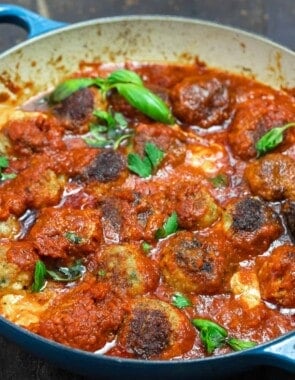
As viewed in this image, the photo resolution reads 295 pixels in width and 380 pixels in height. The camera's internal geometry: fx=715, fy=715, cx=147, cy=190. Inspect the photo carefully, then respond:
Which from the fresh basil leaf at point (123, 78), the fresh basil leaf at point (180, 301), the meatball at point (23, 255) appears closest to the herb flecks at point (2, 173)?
the meatball at point (23, 255)

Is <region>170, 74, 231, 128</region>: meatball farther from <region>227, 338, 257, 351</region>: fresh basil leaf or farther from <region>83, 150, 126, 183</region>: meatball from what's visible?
<region>227, 338, 257, 351</region>: fresh basil leaf

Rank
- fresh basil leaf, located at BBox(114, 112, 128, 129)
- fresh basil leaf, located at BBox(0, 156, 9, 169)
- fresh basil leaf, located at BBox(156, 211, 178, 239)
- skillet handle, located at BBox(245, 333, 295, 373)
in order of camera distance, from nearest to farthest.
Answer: skillet handle, located at BBox(245, 333, 295, 373), fresh basil leaf, located at BBox(156, 211, 178, 239), fresh basil leaf, located at BBox(0, 156, 9, 169), fresh basil leaf, located at BBox(114, 112, 128, 129)

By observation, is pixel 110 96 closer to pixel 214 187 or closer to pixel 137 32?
pixel 137 32

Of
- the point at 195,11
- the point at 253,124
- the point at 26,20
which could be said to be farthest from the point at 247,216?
Answer: the point at 195,11

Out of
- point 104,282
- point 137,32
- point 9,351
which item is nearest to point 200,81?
point 137,32

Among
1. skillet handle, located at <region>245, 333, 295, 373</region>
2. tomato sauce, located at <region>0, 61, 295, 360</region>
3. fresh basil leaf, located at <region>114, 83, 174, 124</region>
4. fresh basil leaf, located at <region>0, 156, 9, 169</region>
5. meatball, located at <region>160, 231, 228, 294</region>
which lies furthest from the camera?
fresh basil leaf, located at <region>114, 83, 174, 124</region>

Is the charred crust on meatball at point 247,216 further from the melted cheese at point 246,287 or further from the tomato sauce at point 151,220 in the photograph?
the melted cheese at point 246,287

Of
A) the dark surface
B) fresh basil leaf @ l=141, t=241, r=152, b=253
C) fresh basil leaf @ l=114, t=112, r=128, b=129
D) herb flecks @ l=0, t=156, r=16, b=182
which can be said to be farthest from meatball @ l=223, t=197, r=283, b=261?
the dark surface
